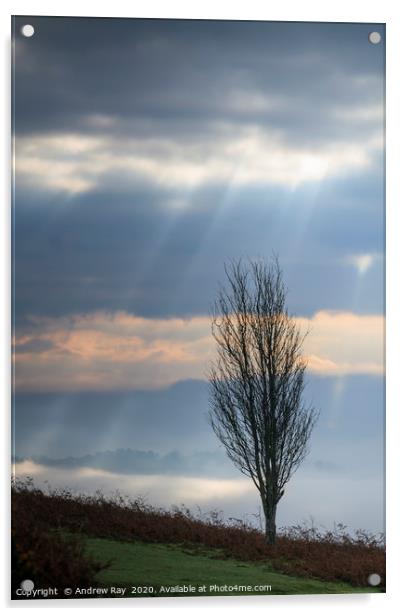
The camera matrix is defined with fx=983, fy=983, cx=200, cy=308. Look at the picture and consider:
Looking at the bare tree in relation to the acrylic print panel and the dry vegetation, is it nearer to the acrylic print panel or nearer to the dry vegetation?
the acrylic print panel

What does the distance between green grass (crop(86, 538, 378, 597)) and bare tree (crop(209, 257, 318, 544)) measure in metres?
0.45

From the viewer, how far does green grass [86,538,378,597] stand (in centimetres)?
882

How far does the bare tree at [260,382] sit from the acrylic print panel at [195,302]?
0.07ft

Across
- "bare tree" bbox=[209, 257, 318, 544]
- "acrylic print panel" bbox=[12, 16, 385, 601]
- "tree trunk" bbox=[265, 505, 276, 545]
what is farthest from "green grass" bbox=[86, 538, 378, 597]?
"bare tree" bbox=[209, 257, 318, 544]

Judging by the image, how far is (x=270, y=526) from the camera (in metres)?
9.28

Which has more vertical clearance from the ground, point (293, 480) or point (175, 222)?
point (175, 222)

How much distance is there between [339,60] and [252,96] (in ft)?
2.97

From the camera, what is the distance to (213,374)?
920 centimetres

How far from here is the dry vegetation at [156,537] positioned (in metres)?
8.75
